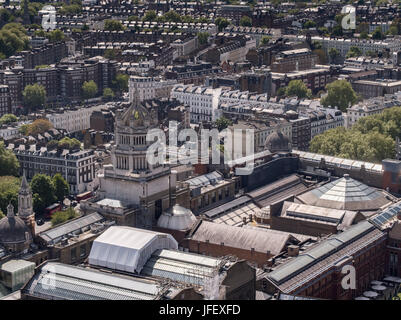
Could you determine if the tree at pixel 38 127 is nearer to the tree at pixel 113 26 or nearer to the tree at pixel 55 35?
the tree at pixel 55 35

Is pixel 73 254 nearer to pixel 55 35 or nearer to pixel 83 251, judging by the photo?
pixel 83 251

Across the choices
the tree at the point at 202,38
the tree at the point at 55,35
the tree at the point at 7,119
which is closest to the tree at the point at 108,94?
the tree at the point at 7,119

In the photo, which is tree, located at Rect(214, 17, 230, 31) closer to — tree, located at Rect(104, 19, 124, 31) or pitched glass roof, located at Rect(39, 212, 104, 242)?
tree, located at Rect(104, 19, 124, 31)

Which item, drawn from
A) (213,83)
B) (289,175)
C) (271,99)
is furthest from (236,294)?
(213,83)

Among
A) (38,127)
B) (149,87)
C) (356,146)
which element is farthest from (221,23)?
(356,146)

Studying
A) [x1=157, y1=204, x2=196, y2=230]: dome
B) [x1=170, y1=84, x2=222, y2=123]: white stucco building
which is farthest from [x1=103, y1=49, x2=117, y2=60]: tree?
[x1=157, y1=204, x2=196, y2=230]: dome

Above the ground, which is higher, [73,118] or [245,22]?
[245,22]

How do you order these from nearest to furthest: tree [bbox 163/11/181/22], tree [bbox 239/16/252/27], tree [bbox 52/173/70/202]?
tree [bbox 52/173/70/202] < tree [bbox 239/16/252/27] < tree [bbox 163/11/181/22]

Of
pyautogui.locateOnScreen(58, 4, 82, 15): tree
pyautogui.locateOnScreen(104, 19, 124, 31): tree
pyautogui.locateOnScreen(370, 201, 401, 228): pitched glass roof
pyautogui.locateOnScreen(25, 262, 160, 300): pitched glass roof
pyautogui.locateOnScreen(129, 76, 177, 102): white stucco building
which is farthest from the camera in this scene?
pyautogui.locateOnScreen(58, 4, 82, 15): tree
